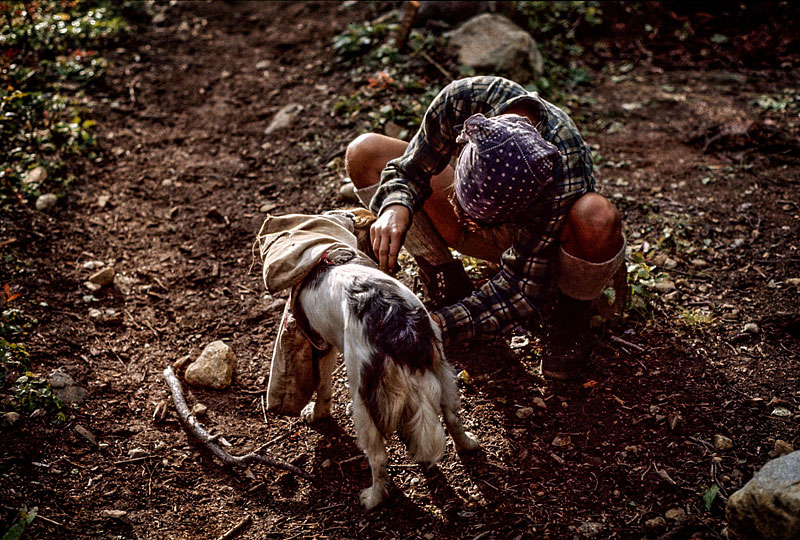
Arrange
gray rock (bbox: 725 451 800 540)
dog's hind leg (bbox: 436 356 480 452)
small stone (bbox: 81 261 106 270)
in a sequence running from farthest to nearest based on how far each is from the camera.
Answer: small stone (bbox: 81 261 106 270), dog's hind leg (bbox: 436 356 480 452), gray rock (bbox: 725 451 800 540)

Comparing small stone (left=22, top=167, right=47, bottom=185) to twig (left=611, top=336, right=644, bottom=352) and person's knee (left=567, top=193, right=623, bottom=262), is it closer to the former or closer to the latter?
person's knee (left=567, top=193, right=623, bottom=262)

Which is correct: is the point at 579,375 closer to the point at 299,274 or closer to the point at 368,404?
the point at 368,404

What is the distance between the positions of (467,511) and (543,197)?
4.69ft

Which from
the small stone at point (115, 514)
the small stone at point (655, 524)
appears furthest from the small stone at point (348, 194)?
the small stone at point (655, 524)

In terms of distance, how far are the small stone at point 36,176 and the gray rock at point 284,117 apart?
1871mm

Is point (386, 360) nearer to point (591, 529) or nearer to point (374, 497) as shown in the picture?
point (374, 497)

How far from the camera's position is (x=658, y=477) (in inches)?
99.3

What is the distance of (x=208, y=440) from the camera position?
115 inches

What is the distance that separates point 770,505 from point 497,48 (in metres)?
4.62

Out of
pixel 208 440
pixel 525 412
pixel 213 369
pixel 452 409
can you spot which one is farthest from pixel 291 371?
pixel 525 412

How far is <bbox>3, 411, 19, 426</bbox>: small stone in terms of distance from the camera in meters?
2.80

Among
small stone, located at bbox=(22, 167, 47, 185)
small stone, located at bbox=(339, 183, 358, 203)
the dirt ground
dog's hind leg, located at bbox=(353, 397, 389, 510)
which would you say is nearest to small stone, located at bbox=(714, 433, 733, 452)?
Answer: the dirt ground

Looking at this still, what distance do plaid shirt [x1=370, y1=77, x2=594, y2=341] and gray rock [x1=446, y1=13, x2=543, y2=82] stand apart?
2725 millimetres

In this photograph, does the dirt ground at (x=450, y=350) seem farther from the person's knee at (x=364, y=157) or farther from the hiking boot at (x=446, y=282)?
the person's knee at (x=364, y=157)
